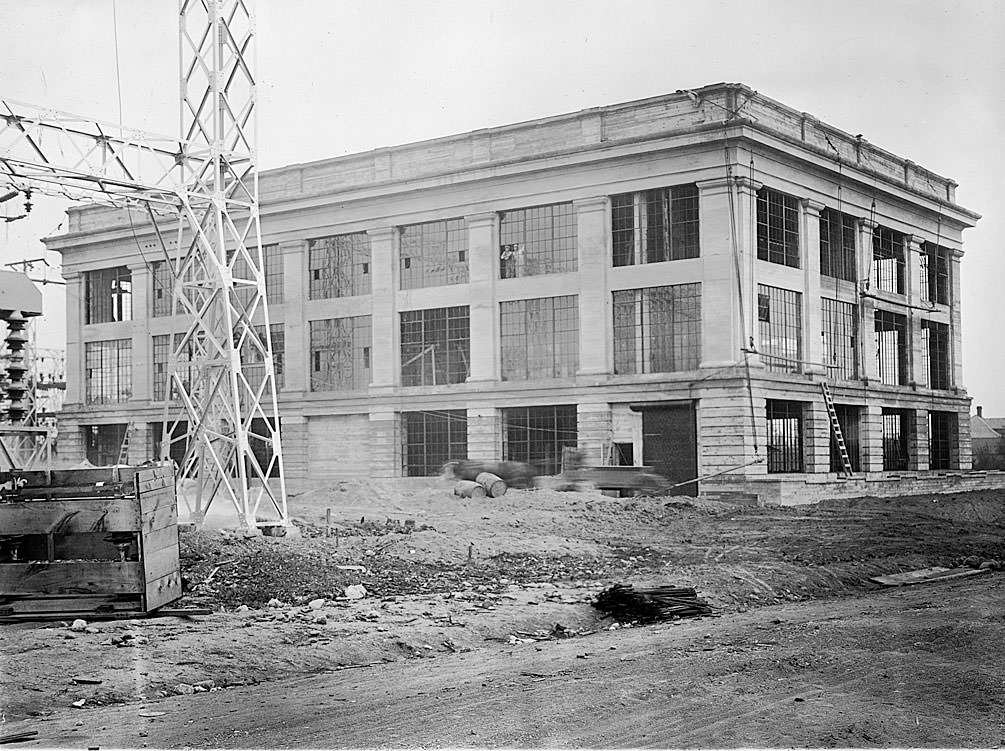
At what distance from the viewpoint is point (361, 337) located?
126 feet

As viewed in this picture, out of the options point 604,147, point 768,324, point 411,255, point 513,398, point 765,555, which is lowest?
point 765,555

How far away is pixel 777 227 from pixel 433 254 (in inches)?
458

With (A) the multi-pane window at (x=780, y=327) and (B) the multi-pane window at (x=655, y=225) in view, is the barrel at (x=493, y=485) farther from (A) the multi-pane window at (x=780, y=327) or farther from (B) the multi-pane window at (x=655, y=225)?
(A) the multi-pane window at (x=780, y=327)

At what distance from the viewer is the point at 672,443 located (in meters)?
31.9

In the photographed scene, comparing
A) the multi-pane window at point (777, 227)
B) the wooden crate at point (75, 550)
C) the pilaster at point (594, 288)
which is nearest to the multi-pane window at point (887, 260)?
the multi-pane window at point (777, 227)

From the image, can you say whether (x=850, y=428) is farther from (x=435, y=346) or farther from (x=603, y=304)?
(x=435, y=346)

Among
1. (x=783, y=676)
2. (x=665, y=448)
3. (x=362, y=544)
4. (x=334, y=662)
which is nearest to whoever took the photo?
(x=783, y=676)

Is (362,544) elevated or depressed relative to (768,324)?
depressed

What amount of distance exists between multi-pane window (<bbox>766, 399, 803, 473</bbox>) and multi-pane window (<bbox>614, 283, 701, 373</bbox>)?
334cm

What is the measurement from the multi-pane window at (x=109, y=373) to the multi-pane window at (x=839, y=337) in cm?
2670

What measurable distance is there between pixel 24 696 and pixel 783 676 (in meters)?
6.84

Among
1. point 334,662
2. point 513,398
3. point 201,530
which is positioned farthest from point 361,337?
point 334,662

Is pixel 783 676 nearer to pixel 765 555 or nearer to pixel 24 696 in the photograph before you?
pixel 24 696

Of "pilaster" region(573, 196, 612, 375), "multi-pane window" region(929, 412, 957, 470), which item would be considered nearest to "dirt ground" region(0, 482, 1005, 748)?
"pilaster" region(573, 196, 612, 375)
